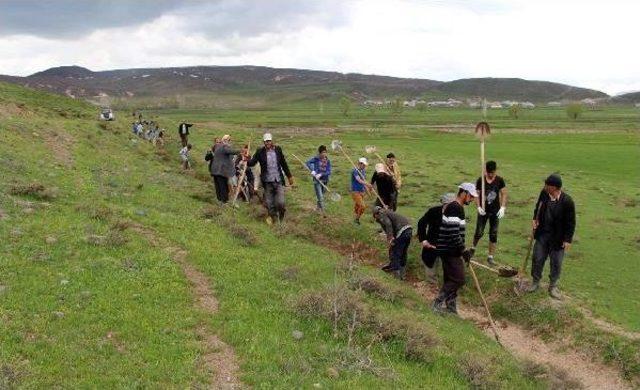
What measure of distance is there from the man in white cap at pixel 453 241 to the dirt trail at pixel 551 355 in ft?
5.22

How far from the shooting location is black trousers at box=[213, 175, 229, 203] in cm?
2189

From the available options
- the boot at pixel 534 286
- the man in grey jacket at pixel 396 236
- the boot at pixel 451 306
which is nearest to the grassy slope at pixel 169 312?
the boot at pixel 451 306

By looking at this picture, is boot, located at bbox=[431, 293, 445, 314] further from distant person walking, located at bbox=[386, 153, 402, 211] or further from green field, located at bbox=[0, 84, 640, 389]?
distant person walking, located at bbox=[386, 153, 402, 211]

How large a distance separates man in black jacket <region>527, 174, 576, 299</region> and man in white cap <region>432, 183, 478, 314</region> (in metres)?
2.20

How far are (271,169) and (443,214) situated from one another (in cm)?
742

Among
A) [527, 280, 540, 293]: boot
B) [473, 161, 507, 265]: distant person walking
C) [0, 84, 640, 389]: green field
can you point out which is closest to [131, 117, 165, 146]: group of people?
[0, 84, 640, 389]: green field

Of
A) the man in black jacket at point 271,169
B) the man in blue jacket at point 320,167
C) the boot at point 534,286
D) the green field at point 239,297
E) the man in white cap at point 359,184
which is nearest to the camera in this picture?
the green field at point 239,297

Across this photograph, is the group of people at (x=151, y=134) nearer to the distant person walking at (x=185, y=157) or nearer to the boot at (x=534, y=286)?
the distant person walking at (x=185, y=157)

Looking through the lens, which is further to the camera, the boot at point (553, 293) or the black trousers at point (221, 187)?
the black trousers at point (221, 187)

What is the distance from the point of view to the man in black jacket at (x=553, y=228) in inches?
545

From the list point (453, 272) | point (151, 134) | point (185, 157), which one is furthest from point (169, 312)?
point (151, 134)

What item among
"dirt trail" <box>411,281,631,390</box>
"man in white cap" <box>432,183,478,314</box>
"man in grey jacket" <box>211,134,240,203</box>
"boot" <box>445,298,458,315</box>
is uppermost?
"man in grey jacket" <box>211,134,240,203</box>

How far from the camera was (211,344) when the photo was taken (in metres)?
10.0

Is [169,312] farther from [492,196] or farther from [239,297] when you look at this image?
[492,196]
